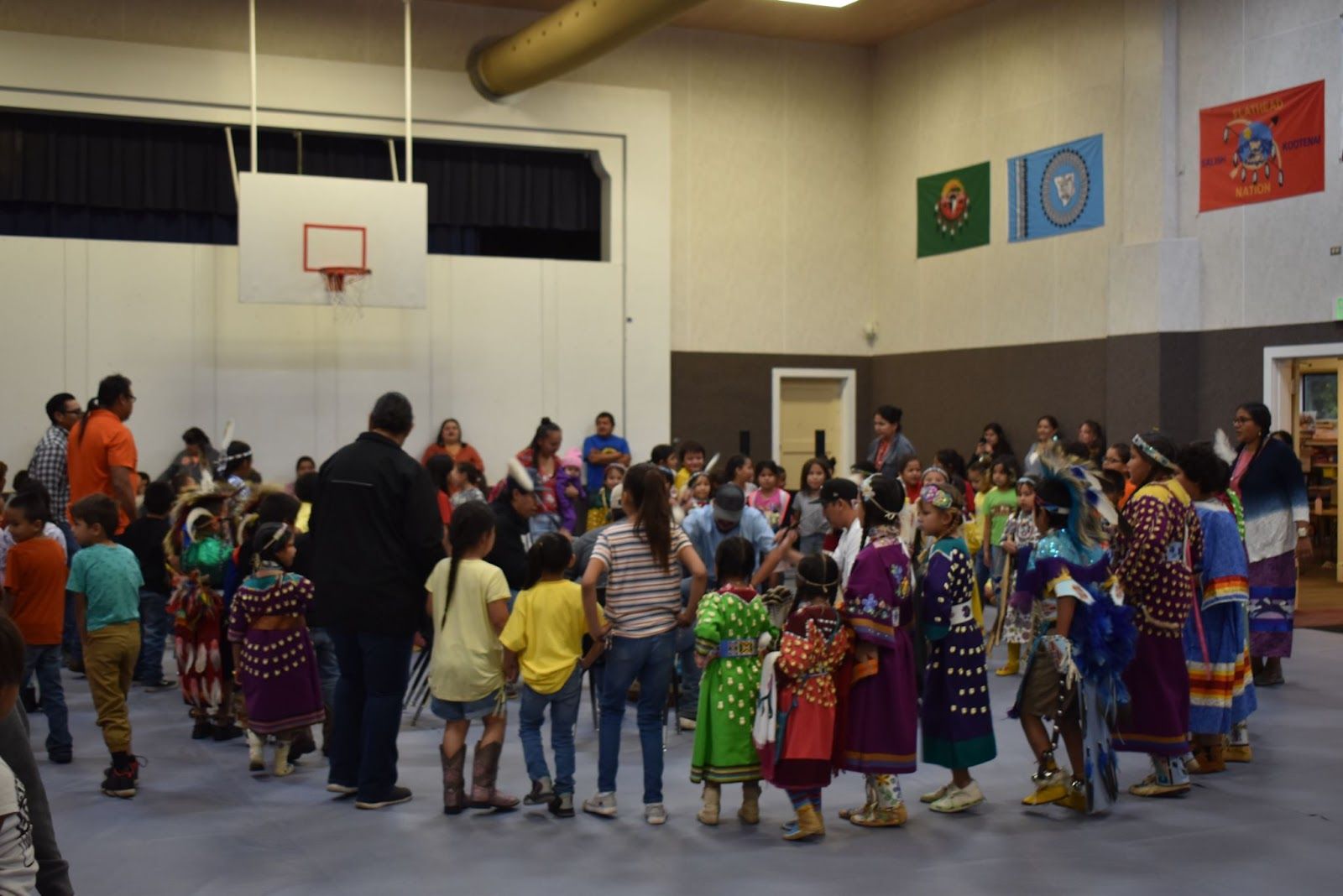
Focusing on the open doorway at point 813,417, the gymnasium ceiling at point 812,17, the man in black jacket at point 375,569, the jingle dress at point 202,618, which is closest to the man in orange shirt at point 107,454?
the jingle dress at point 202,618

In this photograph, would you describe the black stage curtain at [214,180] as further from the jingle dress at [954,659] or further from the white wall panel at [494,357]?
the jingle dress at [954,659]

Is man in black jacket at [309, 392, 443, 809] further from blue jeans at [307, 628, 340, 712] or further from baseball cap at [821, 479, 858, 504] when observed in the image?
baseball cap at [821, 479, 858, 504]

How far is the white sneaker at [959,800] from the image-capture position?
16.6 ft

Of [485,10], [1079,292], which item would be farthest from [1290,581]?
[485,10]

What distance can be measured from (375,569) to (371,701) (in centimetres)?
51

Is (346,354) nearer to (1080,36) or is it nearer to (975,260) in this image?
(975,260)

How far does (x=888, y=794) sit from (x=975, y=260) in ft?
31.2

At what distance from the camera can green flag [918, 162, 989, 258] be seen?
530 inches

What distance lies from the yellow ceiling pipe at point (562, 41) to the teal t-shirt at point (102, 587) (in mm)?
6246

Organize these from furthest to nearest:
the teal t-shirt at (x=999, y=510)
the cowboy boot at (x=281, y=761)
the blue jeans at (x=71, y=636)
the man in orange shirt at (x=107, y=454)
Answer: the teal t-shirt at (x=999, y=510) < the blue jeans at (x=71, y=636) < the man in orange shirt at (x=107, y=454) < the cowboy boot at (x=281, y=761)

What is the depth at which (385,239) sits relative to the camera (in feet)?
38.2

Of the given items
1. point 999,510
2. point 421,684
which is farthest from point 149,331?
point 999,510

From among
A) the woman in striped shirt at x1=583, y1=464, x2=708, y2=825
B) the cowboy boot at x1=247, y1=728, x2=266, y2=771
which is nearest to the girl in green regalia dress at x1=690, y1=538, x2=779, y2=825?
the woman in striped shirt at x1=583, y1=464, x2=708, y2=825

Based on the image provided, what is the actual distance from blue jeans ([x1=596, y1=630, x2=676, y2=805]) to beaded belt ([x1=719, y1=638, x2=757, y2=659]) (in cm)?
24
